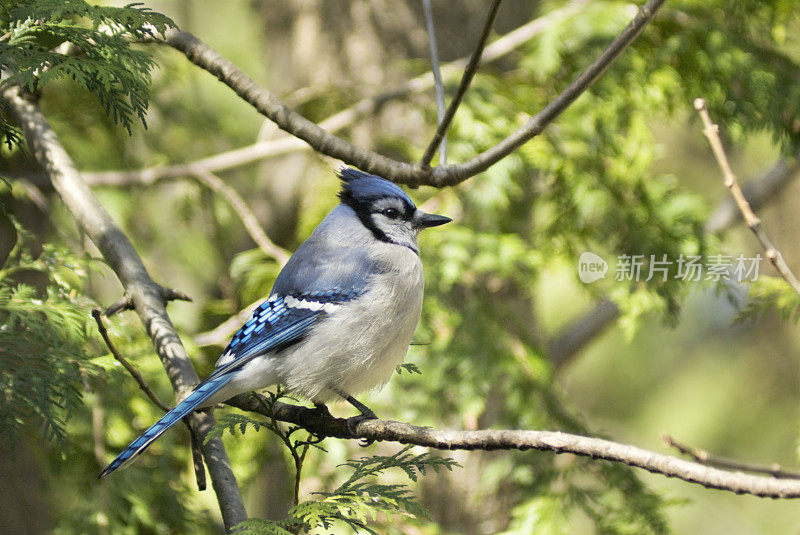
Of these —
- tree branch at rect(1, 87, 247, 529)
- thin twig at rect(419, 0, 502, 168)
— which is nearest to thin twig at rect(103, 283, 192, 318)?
tree branch at rect(1, 87, 247, 529)

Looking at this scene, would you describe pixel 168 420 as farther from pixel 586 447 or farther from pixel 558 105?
pixel 558 105

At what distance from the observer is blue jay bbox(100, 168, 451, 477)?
1814mm

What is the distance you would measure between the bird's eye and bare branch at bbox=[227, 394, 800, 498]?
751 mm

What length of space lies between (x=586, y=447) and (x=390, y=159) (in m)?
0.74

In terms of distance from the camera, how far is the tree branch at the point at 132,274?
1.50 metres

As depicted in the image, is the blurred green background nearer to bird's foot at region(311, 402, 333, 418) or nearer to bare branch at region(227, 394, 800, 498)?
bird's foot at region(311, 402, 333, 418)

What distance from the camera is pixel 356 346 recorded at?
71.6 inches

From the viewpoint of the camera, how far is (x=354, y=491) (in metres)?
A: 1.47

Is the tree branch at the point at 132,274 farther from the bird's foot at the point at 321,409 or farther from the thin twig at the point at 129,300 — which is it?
the bird's foot at the point at 321,409

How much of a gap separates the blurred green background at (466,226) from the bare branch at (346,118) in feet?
0.16

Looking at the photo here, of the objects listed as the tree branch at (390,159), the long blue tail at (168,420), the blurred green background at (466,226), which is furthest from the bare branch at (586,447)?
the blurred green background at (466,226)

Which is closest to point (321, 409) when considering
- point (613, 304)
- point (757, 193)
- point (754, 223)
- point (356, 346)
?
point (356, 346)

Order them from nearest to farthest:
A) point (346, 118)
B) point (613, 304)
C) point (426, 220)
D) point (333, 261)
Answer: point (333, 261) < point (426, 220) < point (346, 118) < point (613, 304)

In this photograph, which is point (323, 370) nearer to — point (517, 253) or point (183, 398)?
point (183, 398)
